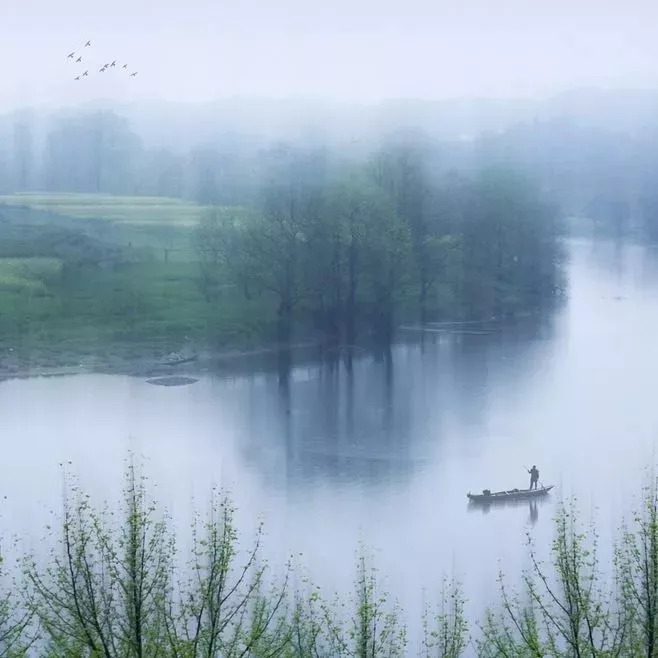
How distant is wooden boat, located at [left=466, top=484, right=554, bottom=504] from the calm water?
0.14 m

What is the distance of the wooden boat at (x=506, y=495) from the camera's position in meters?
8.82

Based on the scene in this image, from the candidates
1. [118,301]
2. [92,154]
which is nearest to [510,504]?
[118,301]

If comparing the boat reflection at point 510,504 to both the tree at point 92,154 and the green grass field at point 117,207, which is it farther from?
the tree at point 92,154

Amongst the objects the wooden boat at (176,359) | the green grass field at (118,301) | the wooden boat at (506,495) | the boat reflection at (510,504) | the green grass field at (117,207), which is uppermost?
the green grass field at (117,207)

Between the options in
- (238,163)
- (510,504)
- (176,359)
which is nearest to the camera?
(510,504)

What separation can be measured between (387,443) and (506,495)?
1.63 m

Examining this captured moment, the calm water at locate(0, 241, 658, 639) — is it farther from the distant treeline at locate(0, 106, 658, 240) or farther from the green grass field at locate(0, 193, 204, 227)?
the distant treeline at locate(0, 106, 658, 240)

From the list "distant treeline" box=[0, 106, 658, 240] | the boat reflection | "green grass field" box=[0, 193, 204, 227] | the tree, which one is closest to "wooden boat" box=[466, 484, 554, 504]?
the boat reflection

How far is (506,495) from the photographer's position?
8859 millimetres

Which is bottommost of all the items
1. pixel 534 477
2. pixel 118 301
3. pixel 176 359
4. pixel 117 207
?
pixel 534 477

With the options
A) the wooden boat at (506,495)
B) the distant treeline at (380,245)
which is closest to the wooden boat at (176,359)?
the distant treeline at (380,245)

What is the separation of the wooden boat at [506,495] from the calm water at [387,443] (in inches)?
5.6

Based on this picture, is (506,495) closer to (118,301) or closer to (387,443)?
(387,443)

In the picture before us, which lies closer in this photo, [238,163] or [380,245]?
[380,245]
